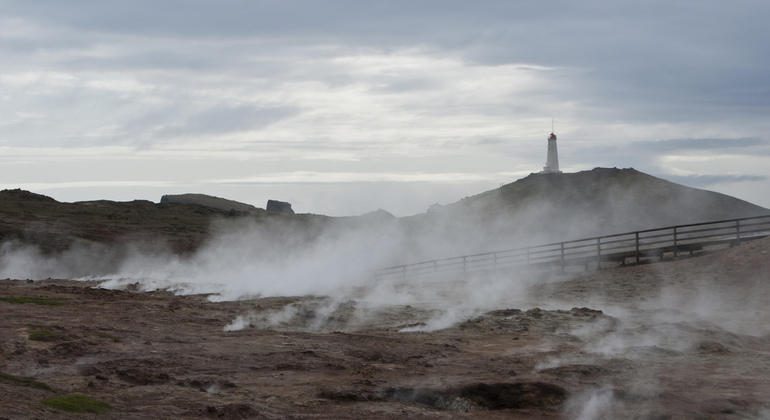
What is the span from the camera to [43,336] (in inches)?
669

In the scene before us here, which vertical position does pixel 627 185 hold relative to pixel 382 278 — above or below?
above

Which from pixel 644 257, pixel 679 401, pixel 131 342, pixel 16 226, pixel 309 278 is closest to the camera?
pixel 679 401

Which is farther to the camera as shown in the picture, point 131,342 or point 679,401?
point 131,342

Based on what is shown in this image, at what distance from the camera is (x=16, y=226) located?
58.5 m

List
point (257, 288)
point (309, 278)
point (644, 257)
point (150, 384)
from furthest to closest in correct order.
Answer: point (309, 278) < point (257, 288) < point (644, 257) < point (150, 384)

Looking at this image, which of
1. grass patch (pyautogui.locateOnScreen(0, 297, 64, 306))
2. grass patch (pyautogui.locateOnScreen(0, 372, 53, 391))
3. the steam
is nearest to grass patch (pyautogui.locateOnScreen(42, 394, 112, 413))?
grass patch (pyautogui.locateOnScreen(0, 372, 53, 391))

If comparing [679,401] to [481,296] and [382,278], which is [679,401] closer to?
[481,296]

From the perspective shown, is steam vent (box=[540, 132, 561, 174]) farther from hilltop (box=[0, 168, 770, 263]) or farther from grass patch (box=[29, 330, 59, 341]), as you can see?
grass patch (box=[29, 330, 59, 341])

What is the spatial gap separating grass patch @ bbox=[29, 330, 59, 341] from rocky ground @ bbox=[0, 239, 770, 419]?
1.8 inches

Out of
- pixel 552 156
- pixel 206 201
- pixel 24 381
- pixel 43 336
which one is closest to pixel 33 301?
pixel 43 336

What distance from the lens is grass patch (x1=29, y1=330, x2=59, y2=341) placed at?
663 inches

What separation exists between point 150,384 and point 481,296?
18059 mm

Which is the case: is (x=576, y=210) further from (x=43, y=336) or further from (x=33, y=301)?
(x=43, y=336)

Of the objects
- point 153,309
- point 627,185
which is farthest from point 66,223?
point 627,185
